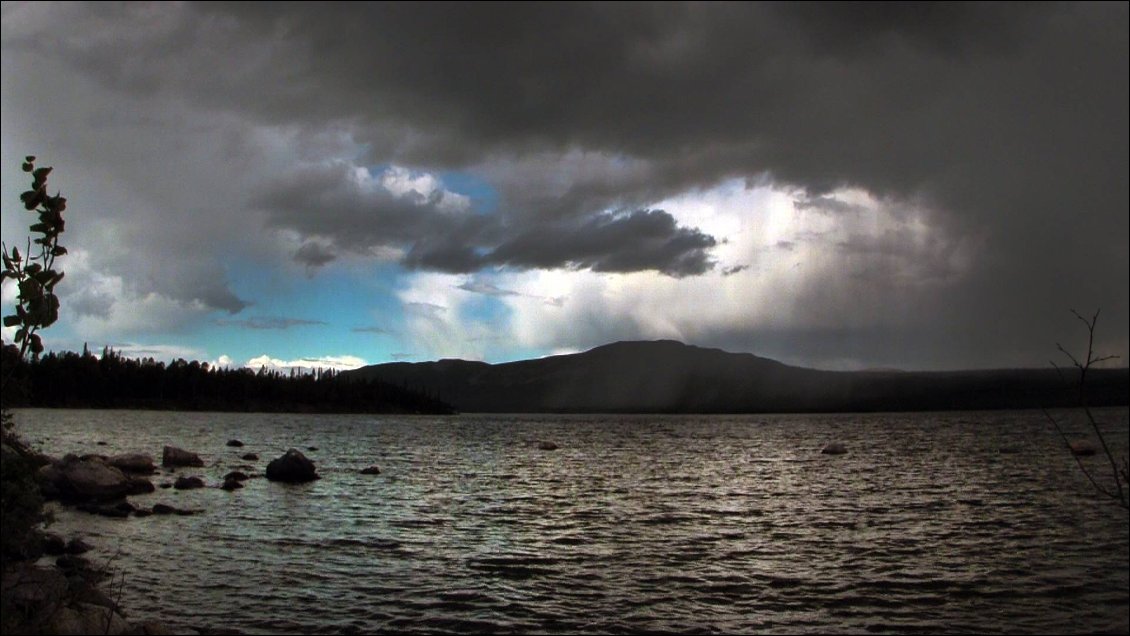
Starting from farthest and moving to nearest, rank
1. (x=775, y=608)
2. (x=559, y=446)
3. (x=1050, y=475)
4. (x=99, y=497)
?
(x=559, y=446), (x=1050, y=475), (x=99, y=497), (x=775, y=608)

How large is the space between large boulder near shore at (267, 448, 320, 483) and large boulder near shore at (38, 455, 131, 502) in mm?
13903

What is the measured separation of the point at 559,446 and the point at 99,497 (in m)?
80.0

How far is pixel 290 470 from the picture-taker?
52.8 m

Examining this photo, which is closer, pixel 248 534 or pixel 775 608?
pixel 775 608

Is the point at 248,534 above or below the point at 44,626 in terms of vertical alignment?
below

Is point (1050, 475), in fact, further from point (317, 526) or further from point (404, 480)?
point (317, 526)

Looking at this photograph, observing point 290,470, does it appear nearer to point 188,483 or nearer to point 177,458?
point 188,483

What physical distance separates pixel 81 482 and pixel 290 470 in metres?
16.2

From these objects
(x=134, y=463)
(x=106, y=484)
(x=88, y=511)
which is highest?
(x=106, y=484)

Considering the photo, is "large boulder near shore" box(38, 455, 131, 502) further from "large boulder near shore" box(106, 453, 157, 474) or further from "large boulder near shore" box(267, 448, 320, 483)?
"large boulder near shore" box(267, 448, 320, 483)

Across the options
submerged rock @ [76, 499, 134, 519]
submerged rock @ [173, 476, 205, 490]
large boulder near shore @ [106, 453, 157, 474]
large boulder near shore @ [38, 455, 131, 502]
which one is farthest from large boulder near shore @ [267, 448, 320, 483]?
submerged rock @ [76, 499, 134, 519]

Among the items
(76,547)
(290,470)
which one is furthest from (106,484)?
(290,470)

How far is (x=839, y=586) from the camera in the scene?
22.9m

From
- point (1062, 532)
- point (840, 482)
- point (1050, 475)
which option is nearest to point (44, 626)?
point (1062, 532)
